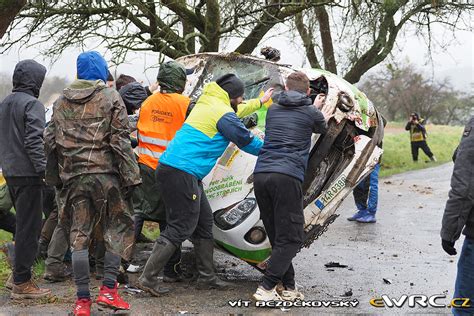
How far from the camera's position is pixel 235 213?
6.09 meters

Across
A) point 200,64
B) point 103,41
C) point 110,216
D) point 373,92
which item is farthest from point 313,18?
point 373,92

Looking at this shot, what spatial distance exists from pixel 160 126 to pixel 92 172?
1194 mm

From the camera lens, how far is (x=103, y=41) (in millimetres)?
Answer: 11578

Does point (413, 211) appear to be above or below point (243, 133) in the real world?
below

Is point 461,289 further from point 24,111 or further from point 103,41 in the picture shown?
point 103,41

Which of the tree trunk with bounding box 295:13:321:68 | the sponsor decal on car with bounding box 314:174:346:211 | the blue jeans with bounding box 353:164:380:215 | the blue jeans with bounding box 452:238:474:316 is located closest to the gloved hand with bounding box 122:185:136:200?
the sponsor decal on car with bounding box 314:174:346:211

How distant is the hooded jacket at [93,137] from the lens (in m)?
5.17

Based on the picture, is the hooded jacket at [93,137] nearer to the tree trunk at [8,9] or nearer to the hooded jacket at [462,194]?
the tree trunk at [8,9]

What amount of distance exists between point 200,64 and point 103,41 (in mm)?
4767

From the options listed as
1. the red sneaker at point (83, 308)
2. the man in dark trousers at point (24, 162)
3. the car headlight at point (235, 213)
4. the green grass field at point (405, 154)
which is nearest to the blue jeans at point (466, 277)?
the car headlight at point (235, 213)

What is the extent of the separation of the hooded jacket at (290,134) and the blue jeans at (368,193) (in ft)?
15.4

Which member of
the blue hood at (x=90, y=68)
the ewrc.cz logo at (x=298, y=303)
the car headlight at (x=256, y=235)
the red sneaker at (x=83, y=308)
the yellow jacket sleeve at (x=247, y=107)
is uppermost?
the blue hood at (x=90, y=68)

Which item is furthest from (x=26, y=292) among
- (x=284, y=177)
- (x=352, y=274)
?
(x=352, y=274)

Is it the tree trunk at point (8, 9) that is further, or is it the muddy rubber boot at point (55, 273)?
the tree trunk at point (8, 9)
